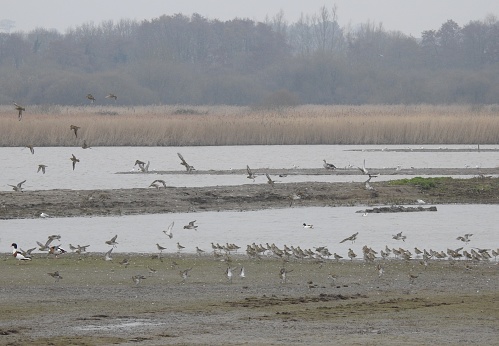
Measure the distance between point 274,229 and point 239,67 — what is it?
98704 millimetres

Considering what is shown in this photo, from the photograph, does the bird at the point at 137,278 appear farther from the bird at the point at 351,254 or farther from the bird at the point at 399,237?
the bird at the point at 399,237

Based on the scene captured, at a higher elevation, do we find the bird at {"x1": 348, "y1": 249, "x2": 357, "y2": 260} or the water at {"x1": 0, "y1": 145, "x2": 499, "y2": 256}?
the bird at {"x1": 348, "y1": 249, "x2": 357, "y2": 260}

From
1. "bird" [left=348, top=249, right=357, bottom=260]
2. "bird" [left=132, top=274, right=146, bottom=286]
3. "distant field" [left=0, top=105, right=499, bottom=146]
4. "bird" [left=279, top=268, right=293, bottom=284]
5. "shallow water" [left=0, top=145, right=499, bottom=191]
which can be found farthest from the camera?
"distant field" [left=0, top=105, right=499, bottom=146]

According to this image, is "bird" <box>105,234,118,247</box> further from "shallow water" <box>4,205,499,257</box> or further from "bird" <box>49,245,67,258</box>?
"bird" <box>49,245,67,258</box>

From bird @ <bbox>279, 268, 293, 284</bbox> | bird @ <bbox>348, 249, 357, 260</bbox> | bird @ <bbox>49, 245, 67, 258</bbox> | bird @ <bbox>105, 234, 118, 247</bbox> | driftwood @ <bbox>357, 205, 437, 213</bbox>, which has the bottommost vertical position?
driftwood @ <bbox>357, 205, 437, 213</bbox>

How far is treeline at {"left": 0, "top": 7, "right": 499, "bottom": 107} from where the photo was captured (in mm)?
89938

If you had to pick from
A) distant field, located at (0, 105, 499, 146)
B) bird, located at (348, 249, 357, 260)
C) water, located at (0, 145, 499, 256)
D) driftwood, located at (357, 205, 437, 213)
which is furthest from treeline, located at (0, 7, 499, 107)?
bird, located at (348, 249, 357, 260)

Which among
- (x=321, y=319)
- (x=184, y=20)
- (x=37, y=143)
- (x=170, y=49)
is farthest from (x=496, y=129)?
(x=184, y=20)

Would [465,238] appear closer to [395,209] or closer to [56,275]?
[395,209]

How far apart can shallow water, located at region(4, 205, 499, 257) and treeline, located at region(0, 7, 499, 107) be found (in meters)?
55.5

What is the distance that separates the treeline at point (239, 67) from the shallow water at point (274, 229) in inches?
2186

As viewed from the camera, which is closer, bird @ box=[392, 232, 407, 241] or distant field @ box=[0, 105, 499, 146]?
bird @ box=[392, 232, 407, 241]

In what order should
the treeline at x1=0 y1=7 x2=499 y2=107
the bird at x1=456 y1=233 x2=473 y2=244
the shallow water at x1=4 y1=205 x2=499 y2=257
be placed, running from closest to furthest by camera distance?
the bird at x1=456 y1=233 x2=473 y2=244 < the shallow water at x1=4 y1=205 x2=499 y2=257 < the treeline at x1=0 y1=7 x2=499 y2=107

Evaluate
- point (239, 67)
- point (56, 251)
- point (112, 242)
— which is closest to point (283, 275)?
point (56, 251)
